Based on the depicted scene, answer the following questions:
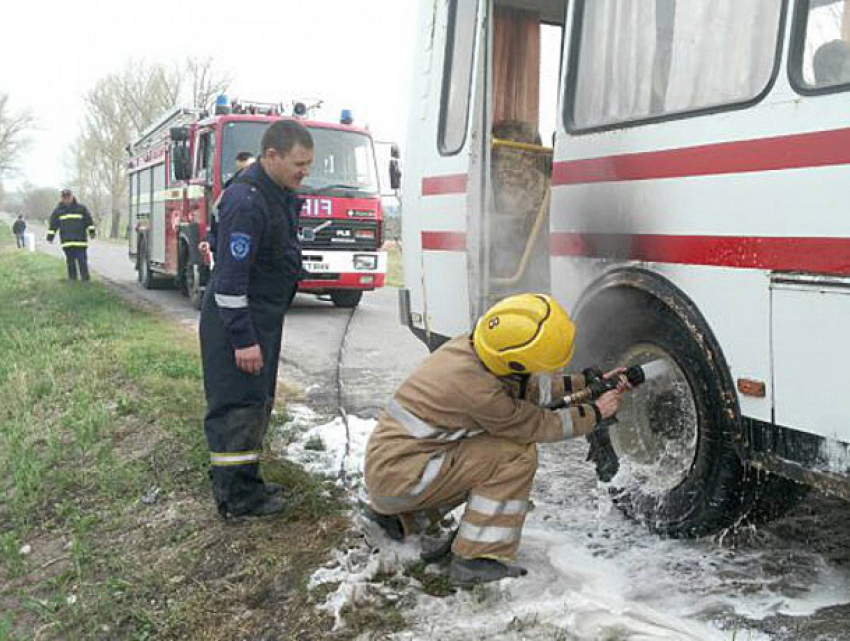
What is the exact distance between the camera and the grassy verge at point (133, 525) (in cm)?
333

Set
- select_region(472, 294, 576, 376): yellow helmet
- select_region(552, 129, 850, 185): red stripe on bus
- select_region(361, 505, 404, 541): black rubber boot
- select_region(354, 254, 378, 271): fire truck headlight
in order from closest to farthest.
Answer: select_region(552, 129, 850, 185): red stripe on bus
select_region(472, 294, 576, 376): yellow helmet
select_region(361, 505, 404, 541): black rubber boot
select_region(354, 254, 378, 271): fire truck headlight

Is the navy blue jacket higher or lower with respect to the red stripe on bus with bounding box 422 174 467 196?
lower

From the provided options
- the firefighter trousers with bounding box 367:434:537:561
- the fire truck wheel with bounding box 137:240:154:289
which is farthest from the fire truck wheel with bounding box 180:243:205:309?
the firefighter trousers with bounding box 367:434:537:561

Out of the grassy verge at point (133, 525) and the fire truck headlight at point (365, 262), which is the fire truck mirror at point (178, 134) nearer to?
the fire truck headlight at point (365, 262)

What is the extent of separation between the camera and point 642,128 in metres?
3.45

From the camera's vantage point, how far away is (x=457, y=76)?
498 centimetres

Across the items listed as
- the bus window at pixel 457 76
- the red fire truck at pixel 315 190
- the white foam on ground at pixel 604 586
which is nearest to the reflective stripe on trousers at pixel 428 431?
the white foam on ground at pixel 604 586

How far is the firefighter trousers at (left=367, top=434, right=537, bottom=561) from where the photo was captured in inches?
127

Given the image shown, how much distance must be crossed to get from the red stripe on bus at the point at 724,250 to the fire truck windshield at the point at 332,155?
24.7ft

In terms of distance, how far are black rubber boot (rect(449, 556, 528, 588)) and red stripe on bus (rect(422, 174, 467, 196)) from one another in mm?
2223

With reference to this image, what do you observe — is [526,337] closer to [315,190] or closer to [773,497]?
[773,497]

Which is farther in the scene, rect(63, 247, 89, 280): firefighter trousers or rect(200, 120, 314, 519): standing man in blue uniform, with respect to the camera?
rect(63, 247, 89, 280): firefighter trousers

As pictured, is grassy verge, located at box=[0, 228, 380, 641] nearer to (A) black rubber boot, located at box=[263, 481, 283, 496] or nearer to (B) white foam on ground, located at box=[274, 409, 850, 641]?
(A) black rubber boot, located at box=[263, 481, 283, 496]

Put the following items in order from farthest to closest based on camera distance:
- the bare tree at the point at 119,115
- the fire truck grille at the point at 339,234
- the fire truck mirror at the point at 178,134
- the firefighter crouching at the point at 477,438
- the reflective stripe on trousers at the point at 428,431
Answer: the bare tree at the point at 119,115, the fire truck mirror at the point at 178,134, the fire truck grille at the point at 339,234, the reflective stripe on trousers at the point at 428,431, the firefighter crouching at the point at 477,438
